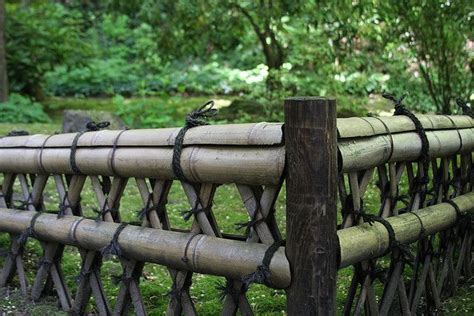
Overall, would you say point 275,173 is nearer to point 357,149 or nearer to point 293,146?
point 293,146

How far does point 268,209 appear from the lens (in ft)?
8.89

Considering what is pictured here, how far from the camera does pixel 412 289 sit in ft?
11.6

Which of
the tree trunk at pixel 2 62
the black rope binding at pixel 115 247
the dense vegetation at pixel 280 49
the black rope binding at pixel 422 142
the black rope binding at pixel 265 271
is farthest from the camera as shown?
the tree trunk at pixel 2 62

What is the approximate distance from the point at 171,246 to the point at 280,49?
23.7 ft

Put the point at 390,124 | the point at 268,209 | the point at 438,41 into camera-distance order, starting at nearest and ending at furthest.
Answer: the point at 268,209
the point at 390,124
the point at 438,41

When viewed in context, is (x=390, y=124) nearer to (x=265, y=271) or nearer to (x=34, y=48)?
(x=265, y=271)

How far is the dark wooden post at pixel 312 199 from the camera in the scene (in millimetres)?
2484

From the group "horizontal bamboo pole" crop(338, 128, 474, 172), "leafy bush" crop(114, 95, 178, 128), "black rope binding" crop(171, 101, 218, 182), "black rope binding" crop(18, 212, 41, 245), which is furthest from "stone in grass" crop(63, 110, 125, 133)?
"black rope binding" crop(171, 101, 218, 182)

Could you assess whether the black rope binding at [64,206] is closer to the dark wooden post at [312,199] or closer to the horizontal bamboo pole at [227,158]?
the horizontal bamboo pole at [227,158]

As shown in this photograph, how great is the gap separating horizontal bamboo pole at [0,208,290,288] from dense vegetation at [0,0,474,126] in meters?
3.76

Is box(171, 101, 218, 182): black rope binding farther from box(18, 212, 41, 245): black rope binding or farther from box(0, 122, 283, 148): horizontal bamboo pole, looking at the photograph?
box(18, 212, 41, 245): black rope binding

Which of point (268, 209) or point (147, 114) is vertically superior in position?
point (268, 209)

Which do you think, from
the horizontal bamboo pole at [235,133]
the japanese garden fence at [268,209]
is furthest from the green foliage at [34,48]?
the horizontal bamboo pole at [235,133]

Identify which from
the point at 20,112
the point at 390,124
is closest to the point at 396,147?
the point at 390,124
